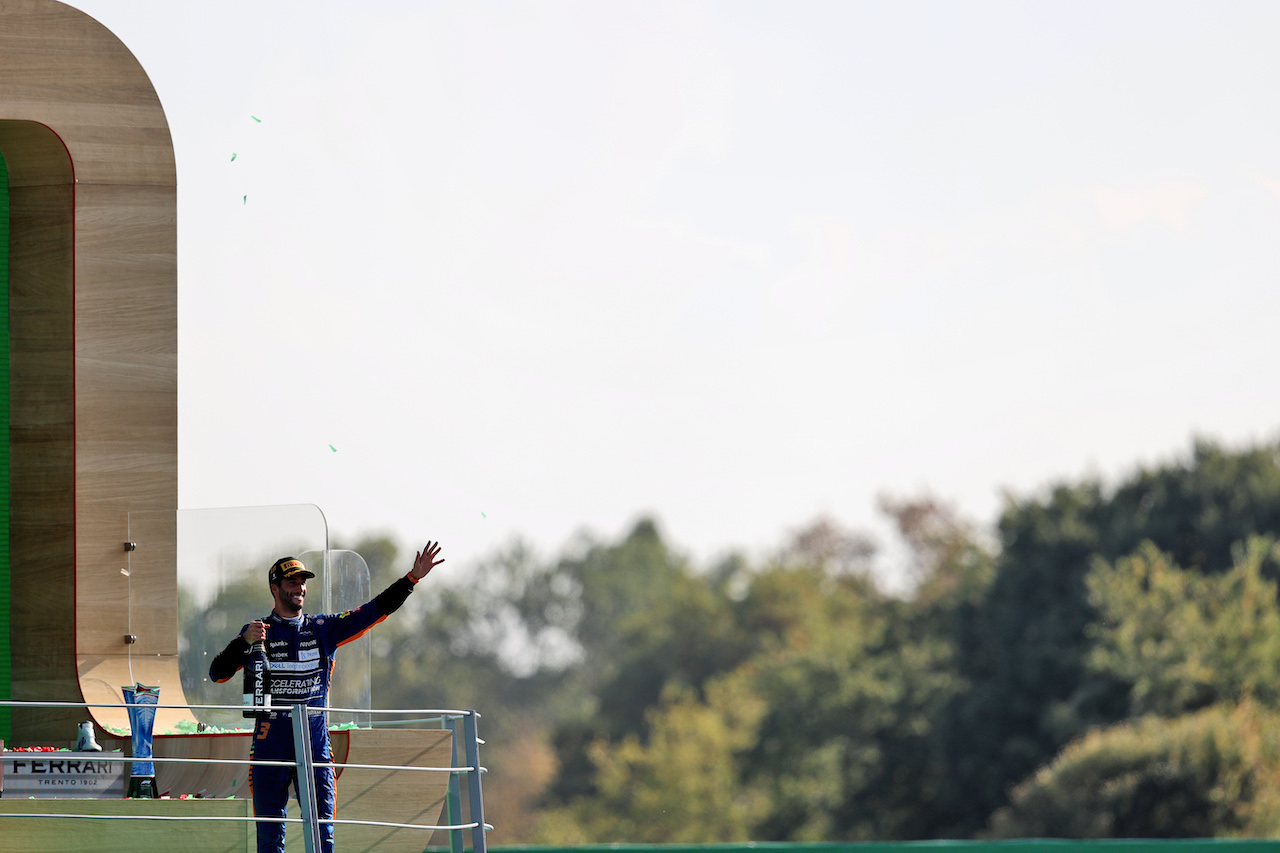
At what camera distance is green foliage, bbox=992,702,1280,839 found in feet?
90.0

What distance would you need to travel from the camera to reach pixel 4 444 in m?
11.6

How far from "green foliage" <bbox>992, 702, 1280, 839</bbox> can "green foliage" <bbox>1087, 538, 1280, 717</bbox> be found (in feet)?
5.90

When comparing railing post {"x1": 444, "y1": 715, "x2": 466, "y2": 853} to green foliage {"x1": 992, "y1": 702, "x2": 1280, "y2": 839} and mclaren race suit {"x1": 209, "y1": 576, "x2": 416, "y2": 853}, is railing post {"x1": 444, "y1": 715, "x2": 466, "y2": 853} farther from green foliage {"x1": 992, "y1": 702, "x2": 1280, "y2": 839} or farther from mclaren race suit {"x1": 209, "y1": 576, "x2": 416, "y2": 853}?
green foliage {"x1": 992, "y1": 702, "x2": 1280, "y2": 839}

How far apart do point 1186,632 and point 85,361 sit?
26.2 m

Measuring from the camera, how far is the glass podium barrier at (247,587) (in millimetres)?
10680

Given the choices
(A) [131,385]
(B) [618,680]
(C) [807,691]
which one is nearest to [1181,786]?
(C) [807,691]

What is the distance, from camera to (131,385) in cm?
1177

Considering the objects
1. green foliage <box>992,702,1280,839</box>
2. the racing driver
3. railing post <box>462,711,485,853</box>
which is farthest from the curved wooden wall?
green foliage <box>992,702,1280,839</box>

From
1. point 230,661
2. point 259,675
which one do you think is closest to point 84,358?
point 230,661

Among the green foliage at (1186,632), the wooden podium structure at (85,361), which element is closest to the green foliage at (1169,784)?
the green foliage at (1186,632)

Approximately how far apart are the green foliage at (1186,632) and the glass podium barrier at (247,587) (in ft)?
79.7

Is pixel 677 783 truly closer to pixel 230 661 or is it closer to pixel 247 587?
pixel 247 587

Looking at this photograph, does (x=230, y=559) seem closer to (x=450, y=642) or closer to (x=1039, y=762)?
(x=1039, y=762)

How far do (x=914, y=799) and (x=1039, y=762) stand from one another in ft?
9.66
